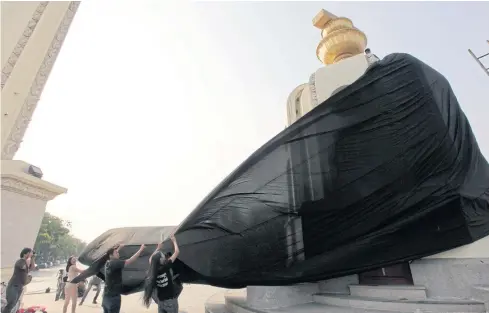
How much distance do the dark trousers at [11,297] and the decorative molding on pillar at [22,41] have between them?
346 centimetres

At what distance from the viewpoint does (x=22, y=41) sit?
16.8ft

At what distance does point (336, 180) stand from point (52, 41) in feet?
21.1

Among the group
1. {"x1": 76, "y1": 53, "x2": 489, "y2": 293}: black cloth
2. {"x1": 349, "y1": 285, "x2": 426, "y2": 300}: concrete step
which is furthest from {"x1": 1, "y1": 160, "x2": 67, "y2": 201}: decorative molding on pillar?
{"x1": 349, "y1": 285, "x2": 426, "y2": 300}: concrete step

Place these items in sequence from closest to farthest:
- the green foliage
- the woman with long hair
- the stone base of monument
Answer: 1. the stone base of monument
2. the woman with long hair
3. the green foliage

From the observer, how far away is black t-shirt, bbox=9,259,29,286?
3.96 m

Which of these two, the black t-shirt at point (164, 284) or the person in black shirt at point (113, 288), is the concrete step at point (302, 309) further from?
the person in black shirt at point (113, 288)

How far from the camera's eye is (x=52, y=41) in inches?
222

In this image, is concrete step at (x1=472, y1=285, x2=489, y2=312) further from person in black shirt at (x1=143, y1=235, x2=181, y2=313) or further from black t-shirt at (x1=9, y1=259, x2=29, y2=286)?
black t-shirt at (x1=9, y1=259, x2=29, y2=286)

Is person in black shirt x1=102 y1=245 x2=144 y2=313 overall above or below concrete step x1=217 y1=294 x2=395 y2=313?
above

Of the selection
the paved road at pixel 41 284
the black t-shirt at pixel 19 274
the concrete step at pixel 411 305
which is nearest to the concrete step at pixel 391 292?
the concrete step at pixel 411 305

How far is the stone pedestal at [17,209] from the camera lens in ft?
13.3

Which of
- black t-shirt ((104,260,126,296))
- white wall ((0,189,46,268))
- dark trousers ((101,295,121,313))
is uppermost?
white wall ((0,189,46,268))

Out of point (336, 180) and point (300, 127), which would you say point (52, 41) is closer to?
point (300, 127)

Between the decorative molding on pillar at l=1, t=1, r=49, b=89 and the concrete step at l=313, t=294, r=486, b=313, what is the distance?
22.6 ft
